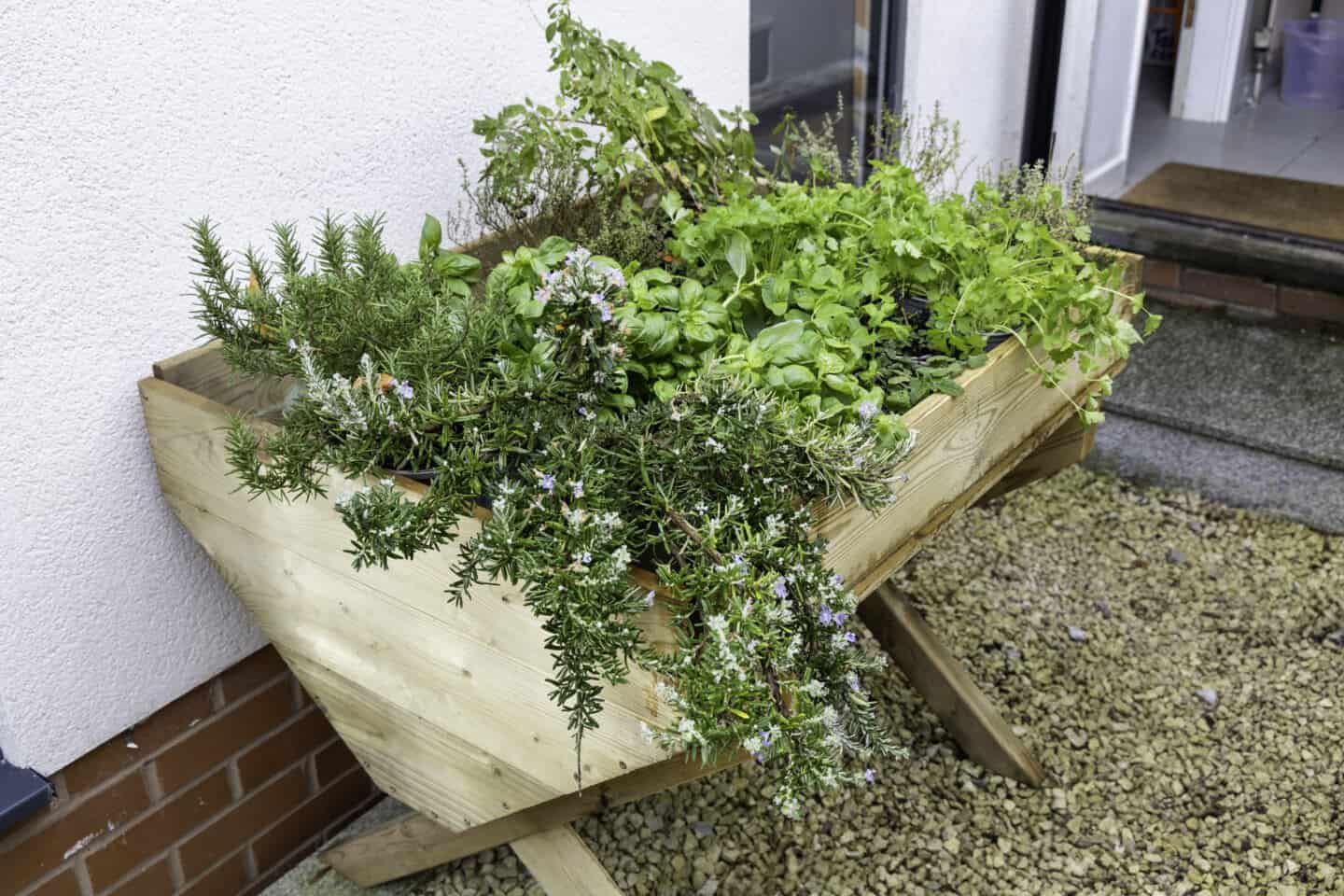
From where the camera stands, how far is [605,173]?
1.82 metres

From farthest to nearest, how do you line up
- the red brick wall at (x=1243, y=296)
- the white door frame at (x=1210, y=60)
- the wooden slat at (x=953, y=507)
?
the white door frame at (x=1210, y=60)
the red brick wall at (x=1243, y=296)
the wooden slat at (x=953, y=507)

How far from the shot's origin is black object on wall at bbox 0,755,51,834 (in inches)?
64.6

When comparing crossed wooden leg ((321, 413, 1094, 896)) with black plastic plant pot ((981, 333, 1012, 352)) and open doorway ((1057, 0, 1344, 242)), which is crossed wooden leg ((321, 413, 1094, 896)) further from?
open doorway ((1057, 0, 1344, 242))

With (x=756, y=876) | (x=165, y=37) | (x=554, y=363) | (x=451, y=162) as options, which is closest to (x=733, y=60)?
(x=451, y=162)

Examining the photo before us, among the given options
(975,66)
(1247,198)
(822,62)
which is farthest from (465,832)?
(1247,198)

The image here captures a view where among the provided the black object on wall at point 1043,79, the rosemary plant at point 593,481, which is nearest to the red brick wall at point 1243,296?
the black object on wall at point 1043,79

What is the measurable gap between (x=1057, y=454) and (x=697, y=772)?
1.08m

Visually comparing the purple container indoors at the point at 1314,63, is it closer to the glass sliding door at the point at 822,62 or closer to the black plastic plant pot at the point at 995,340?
the glass sliding door at the point at 822,62

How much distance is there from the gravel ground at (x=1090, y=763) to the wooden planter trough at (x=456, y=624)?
0.60 m

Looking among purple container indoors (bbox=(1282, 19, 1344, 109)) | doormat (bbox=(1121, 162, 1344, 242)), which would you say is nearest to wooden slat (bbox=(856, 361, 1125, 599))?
doormat (bbox=(1121, 162, 1344, 242))

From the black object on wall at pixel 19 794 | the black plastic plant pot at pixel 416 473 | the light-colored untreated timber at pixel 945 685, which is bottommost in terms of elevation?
the light-colored untreated timber at pixel 945 685

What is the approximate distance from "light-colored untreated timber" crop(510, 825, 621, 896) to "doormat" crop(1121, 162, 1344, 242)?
10.3 feet

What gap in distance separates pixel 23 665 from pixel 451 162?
40.8 inches

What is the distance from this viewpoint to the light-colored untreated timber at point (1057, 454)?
7.05 ft
